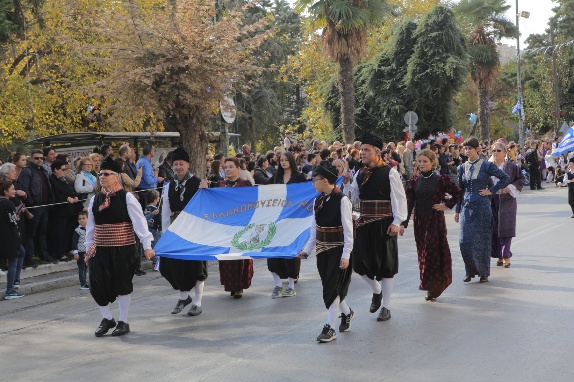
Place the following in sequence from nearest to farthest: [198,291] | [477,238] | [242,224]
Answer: [198,291]
[242,224]
[477,238]

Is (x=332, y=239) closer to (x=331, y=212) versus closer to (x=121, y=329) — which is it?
(x=331, y=212)

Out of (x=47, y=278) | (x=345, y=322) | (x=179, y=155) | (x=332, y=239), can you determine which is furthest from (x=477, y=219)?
(x=47, y=278)

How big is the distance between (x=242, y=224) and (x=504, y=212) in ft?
15.2

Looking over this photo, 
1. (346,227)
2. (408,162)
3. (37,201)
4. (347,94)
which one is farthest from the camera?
(347,94)

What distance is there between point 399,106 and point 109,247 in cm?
3145

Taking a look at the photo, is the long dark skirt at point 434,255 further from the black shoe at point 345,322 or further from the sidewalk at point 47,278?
the sidewalk at point 47,278

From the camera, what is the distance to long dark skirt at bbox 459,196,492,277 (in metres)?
11.4

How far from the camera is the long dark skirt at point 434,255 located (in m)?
10.2

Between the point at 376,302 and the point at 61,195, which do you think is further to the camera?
the point at 61,195

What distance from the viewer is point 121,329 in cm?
902

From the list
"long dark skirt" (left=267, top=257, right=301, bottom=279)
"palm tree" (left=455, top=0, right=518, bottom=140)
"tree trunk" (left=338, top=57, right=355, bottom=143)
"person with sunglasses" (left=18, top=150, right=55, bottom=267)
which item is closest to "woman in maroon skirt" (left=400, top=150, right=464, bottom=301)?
"long dark skirt" (left=267, top=257, right=301, bottom=279)

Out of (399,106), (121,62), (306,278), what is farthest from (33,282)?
(399,106)

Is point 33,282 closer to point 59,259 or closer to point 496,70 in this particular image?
point 59,259

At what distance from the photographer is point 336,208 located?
331 inches
